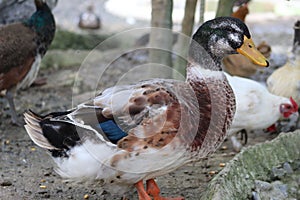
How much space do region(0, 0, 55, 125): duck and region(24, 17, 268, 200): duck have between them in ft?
7.19

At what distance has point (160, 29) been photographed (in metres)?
5.91

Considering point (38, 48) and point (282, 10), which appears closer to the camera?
point (38, 48)

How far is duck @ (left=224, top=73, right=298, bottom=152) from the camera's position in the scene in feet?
17.2

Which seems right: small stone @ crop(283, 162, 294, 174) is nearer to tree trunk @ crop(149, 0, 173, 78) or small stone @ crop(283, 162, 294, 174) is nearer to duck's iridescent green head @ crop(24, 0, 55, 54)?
tree trunk @ crop(149, 0, 173, 78)

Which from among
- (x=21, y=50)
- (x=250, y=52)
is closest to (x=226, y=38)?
(x=250, y=52)

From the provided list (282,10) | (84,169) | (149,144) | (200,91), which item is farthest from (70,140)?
(282,10)

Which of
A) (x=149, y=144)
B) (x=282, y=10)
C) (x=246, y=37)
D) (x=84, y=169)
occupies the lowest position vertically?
(x=282, y=10)

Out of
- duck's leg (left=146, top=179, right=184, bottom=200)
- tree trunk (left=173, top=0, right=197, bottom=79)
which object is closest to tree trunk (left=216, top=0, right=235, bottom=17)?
tree trunk (left=173, top=0, right=197, bottom=79)

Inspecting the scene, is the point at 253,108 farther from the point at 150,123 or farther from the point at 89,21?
the point at 89,21

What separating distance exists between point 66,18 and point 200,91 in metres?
7.39

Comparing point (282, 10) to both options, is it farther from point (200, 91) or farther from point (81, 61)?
point (200, 91)

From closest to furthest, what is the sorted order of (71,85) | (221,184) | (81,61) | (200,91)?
1. (221,184)
2. (200,91)
3. (71,85)
4. (81,61)

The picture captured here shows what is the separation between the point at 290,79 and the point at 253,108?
1026 millimetres

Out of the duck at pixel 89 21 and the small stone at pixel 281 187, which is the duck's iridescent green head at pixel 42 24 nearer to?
the small stone at pixel 281 187
